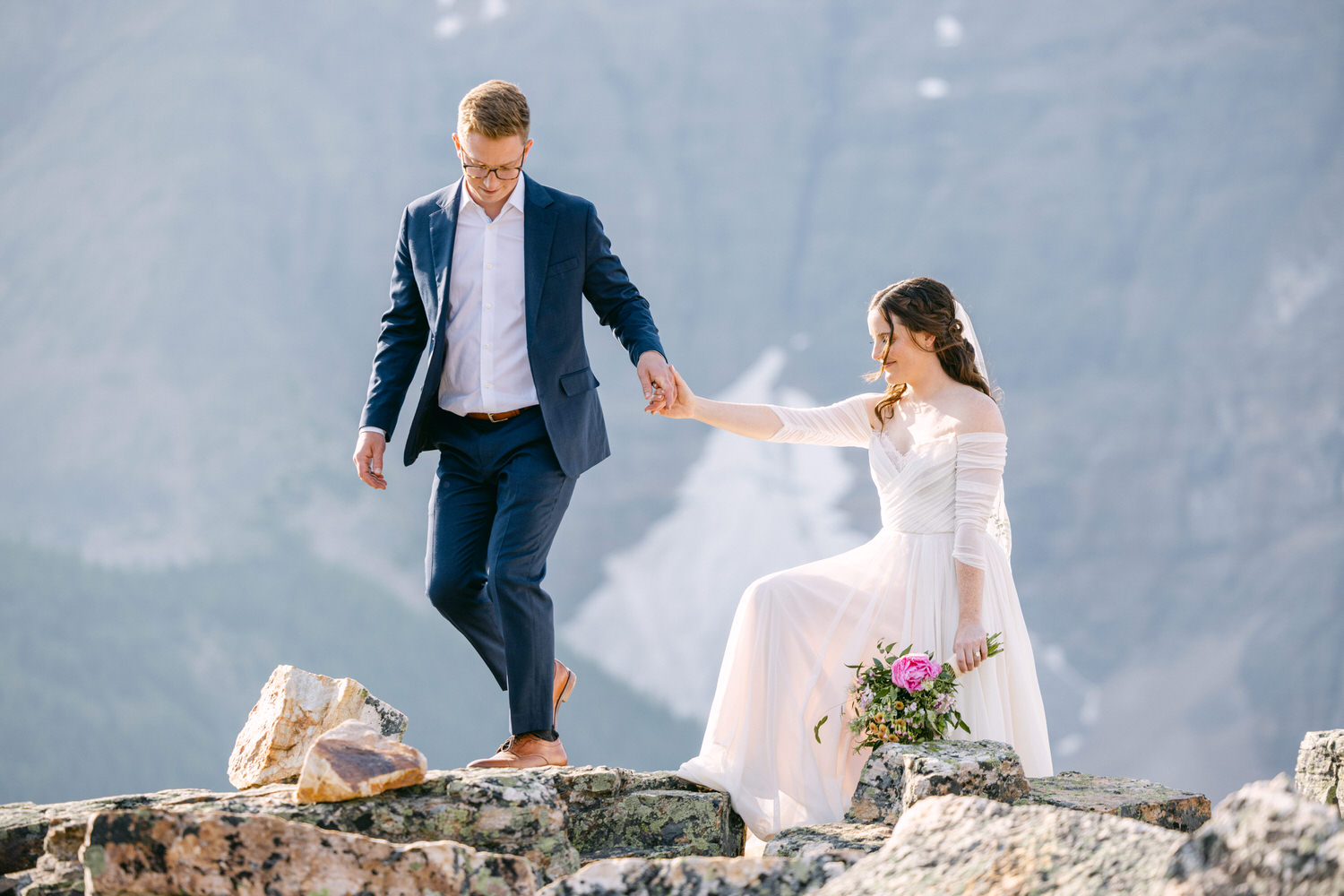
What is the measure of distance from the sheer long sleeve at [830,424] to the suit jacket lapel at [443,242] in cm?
112

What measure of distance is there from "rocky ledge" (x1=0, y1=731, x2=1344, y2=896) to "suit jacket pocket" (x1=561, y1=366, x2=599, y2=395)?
97cm

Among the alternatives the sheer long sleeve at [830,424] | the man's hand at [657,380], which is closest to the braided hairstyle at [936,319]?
the sheer long sleeve at [830,424]

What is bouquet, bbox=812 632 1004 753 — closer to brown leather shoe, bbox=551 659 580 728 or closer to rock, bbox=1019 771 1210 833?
rock, bbox=1019 771 1210 833

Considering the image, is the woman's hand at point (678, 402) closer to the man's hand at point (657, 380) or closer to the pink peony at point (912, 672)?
the man's hand at point (657, 380)

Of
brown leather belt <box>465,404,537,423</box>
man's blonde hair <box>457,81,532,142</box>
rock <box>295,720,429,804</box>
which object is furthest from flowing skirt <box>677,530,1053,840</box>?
man's blonde hair <box>457,81,532,142</box>

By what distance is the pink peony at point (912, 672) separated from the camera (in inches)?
121

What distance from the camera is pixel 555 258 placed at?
329 cm

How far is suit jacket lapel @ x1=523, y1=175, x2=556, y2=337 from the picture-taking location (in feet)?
10.6

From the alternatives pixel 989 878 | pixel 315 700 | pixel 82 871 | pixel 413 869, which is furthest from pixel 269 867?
pixel 315 700

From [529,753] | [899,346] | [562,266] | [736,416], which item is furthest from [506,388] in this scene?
[899,346]

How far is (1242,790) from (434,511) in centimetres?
236

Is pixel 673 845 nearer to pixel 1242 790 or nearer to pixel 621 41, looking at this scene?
pixel 1242 790

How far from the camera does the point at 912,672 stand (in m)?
3.08

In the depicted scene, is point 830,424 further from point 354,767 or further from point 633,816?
point 354,767
